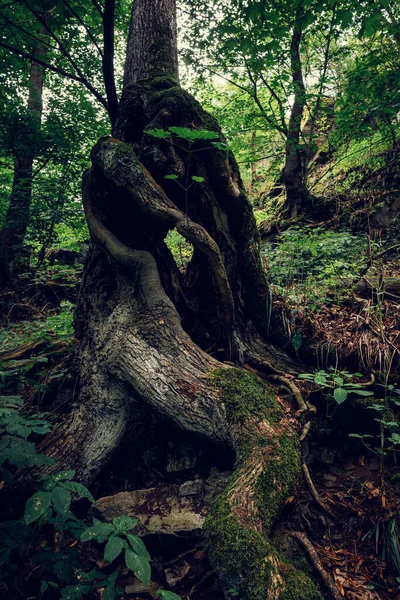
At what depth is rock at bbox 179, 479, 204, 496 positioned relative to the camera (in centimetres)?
244

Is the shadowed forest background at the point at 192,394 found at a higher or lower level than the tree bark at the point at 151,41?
lower

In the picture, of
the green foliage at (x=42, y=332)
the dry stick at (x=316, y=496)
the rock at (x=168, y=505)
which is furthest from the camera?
the green foliage at (x=42, y=332)

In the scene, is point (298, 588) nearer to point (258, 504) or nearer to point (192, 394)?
point (258, 504)

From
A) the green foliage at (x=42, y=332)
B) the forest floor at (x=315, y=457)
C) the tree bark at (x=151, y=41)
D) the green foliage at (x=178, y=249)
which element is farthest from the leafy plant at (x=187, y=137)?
the green foliage at (x=178, y=249)

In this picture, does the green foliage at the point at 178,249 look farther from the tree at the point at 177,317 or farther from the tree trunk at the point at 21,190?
the tree trunk at the point at 21,190

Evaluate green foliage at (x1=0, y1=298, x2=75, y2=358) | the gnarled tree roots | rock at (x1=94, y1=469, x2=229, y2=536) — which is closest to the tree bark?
the gnarled tree roots

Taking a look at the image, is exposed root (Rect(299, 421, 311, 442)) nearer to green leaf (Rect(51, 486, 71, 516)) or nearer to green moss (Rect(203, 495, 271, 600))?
green moss (Rect(203, 495, 271, 600))

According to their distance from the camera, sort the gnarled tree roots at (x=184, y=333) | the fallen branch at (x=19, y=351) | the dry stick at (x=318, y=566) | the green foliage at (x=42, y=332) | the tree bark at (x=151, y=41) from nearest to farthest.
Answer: the dry stick at (x=318, y=566)
the gnarled tree roots at (x=184, y=333)
the fallen branch at (x=19, y=351)
the tree bark at (x=151, y=41)
the green foliage at (x=42, y=332)

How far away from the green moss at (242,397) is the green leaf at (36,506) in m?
1.26

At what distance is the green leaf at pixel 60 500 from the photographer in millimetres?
1663

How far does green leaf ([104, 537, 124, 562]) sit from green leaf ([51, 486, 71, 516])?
285 millimetres

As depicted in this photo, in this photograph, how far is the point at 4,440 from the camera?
6.12 feet

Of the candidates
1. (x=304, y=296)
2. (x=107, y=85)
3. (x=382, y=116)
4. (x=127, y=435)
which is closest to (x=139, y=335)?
(x=127, y=435)

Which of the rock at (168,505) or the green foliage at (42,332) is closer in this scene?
the rock at (168,505)
